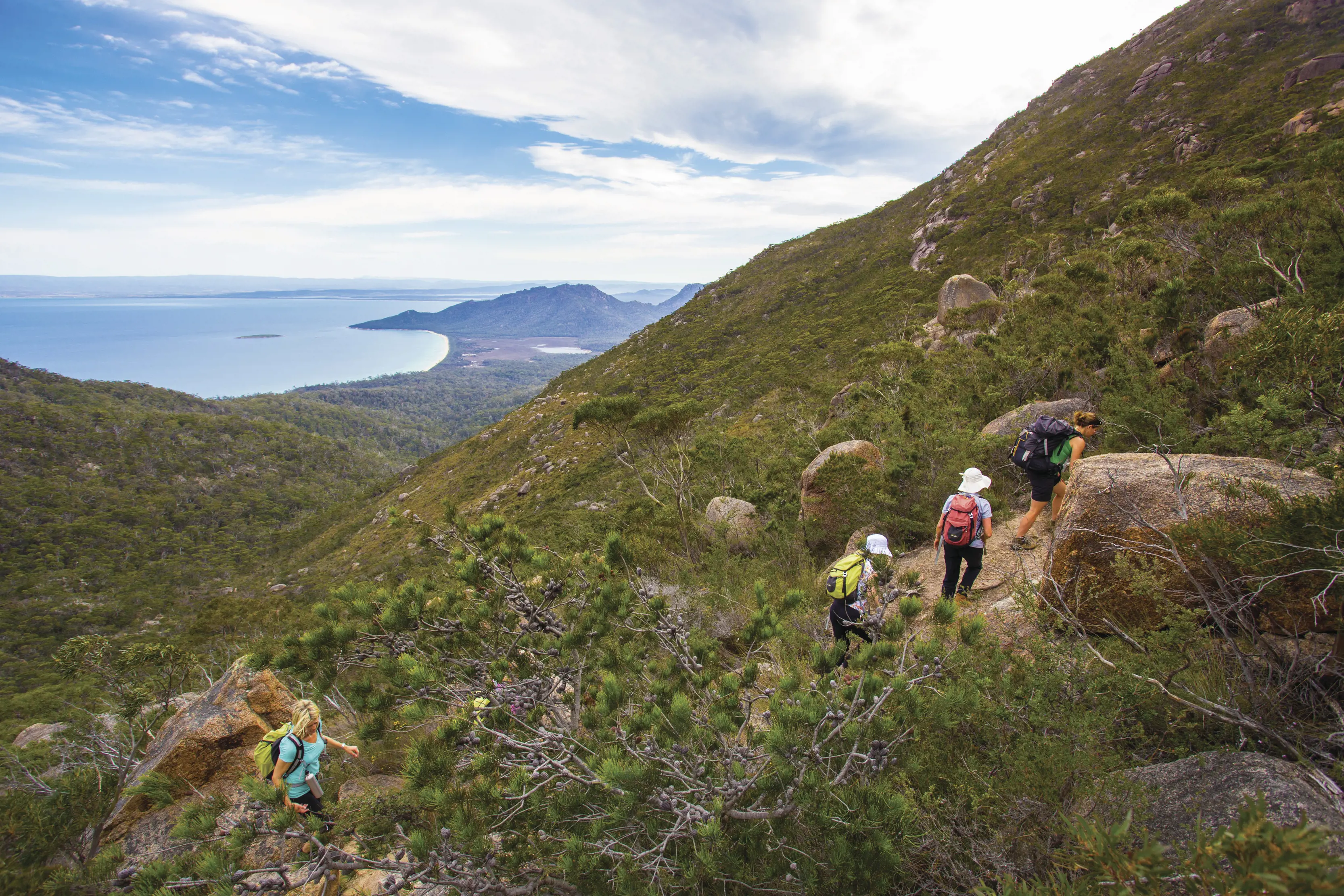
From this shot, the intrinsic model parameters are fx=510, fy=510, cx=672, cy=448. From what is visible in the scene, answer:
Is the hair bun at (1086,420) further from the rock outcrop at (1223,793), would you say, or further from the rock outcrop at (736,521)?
the rock outcrop at (736,521)

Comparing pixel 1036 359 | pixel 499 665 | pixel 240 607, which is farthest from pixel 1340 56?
pixel 240 607

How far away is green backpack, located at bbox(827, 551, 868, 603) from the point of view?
4504mm

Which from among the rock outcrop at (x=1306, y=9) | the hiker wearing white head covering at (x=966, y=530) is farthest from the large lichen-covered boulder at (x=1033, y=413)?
the rock outcrop at (x=1306, y=9)

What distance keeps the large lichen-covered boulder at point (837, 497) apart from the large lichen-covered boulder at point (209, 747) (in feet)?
27.3

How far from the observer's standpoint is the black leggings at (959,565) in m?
5.25

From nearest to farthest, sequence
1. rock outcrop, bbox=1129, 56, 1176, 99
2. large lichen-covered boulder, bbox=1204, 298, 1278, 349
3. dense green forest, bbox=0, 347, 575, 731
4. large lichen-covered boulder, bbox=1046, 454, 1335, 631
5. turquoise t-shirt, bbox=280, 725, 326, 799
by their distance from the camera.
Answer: large lichen-covered boulder, bbox=1046, 454, 1335, 631
turquoise t-shirt, bbox=280, 725, 326, 799
large lichen-covered boulder, bbox=1204, 298, 1278, 349
rock outcrop, bbox=1129, 56, 1176, 99
dense green forest, bbox=0, 347, 575, 731

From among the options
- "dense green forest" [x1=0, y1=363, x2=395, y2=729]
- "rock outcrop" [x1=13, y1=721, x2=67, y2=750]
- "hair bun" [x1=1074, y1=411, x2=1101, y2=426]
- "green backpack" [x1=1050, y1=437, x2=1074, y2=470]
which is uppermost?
"hair bun" [x1=1074, y1=411, x2=1101, y2=426]

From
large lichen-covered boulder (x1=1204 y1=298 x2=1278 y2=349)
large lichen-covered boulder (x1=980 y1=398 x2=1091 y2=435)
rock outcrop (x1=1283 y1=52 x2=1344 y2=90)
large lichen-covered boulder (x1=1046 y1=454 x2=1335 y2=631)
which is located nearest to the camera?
large lichen-covered boulder (x1=1046 y1=454 x2=1335 y2=631)

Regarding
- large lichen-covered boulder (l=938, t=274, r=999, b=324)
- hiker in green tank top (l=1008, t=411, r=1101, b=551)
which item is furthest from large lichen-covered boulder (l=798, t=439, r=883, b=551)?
large lichen-covered boulder (l=938, t=274, r=999, b=324)

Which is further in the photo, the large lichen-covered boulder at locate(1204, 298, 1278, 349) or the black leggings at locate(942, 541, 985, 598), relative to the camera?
the large lichen-covered boulder at locate(1204, 298, 1278, 349)

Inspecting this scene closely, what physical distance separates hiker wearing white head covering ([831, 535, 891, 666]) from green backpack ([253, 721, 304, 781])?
471 cm

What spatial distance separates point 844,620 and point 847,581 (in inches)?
15.4

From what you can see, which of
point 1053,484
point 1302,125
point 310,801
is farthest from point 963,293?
point 310,801

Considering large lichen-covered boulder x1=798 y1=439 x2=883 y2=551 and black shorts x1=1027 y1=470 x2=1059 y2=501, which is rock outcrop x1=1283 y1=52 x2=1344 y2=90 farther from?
black shorts x1=1027 y1=470 x2=1059 y2=501
